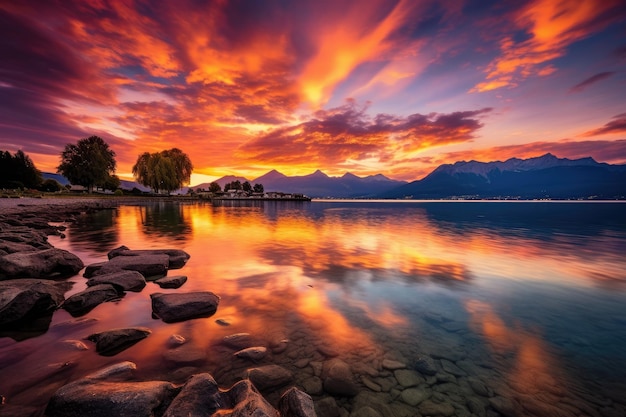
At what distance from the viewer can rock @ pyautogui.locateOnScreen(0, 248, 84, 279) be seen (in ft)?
35.5

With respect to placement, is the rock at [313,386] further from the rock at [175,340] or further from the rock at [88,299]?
the rock at [88,299]

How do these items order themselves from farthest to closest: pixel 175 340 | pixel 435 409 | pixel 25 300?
1. pixel 25 300
2. pixel 175 340
3. pixel 435 409

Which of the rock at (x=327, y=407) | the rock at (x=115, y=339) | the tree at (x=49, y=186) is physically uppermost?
the tree at (x=49, y=186)

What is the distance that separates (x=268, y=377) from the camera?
579 cm

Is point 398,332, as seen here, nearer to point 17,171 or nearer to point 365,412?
point 365,412

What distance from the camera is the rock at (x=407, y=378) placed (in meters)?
5.95

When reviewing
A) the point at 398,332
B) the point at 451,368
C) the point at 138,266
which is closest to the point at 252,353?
the point at 398,332

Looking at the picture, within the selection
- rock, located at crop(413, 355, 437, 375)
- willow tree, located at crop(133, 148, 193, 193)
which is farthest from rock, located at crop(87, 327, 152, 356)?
willow tree, located at crop(133, 148, 193, 193)

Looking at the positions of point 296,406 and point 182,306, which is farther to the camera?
point 182,306

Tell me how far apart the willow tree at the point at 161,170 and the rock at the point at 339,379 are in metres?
110

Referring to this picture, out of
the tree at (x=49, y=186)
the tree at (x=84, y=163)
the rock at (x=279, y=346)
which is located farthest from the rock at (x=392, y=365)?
the tree at (x=49, y=186)

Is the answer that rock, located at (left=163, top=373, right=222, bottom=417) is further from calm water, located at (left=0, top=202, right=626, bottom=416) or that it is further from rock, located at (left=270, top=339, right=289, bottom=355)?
rock, located at (left=270, top=339, right=289, bottom=355)

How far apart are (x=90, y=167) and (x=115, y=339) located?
11795cm

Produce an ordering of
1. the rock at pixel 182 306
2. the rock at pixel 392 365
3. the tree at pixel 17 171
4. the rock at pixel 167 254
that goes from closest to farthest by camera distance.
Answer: the rock at pixel 392 365 < the rock at pixel 182 306 < the rock at pixel 167 254 < the tree at pixel 17 171
